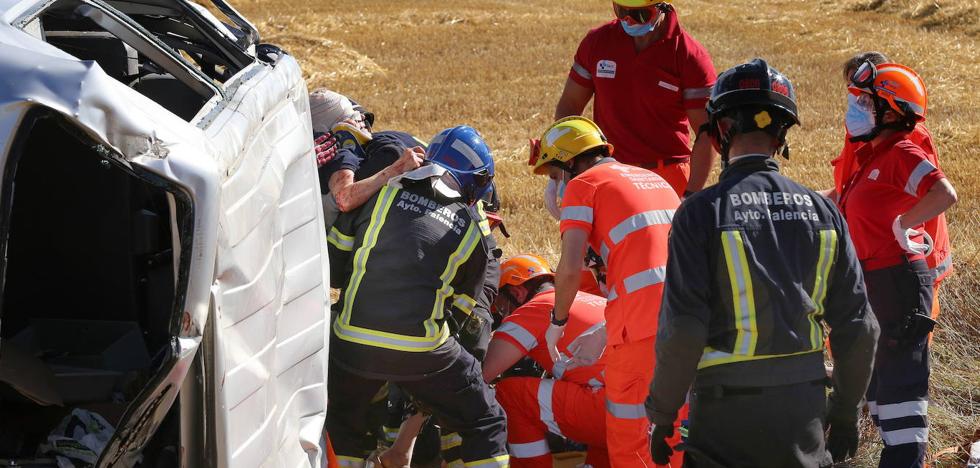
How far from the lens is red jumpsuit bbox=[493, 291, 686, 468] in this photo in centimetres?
593

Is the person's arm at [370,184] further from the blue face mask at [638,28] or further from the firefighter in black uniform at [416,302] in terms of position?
the blue face mask at [638,28]

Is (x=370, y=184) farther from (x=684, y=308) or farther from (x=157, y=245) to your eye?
(x=684, y=308)

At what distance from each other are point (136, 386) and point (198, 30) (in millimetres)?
1533

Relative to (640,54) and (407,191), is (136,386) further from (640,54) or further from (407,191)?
(640,54)

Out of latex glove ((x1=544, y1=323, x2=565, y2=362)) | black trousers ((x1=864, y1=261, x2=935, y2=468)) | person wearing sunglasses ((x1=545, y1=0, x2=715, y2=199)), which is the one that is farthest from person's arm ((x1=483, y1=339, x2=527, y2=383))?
black trousers ((x1=864, y1=261, x2=935, y2=468))

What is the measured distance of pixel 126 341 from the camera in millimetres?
3900

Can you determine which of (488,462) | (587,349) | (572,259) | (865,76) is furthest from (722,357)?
(865,76)

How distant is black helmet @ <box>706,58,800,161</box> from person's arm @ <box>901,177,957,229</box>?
71.1 inches

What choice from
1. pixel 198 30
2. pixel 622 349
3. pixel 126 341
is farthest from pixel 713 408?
pixel 198 30

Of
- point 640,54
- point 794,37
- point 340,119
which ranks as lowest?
point 794,37

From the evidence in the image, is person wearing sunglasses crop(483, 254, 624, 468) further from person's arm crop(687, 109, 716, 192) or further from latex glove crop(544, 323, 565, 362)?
person's arm crop(687, 109, 716, 192)

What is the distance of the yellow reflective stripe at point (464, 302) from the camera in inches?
221

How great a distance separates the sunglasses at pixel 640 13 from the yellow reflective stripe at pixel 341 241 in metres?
2.31

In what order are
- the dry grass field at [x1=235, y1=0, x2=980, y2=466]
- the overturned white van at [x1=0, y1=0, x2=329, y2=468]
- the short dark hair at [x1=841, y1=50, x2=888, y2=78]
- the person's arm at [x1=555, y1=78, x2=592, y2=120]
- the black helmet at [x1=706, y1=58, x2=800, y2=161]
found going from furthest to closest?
1. the dry grass field at [x1=235, y1=0, x2=980, y2=466]
2. the person's arm at [x1=555, y1=78, x2=592, y2=120]
3. the short dark hair at [x1=841, y1=50, x2=888, y2=78]
4. the black helmet at [x1=706, y1=58, x2=800, y2=161]
5. the overturned white van at [x1=0, y1=0, x2=329, y2=468]
